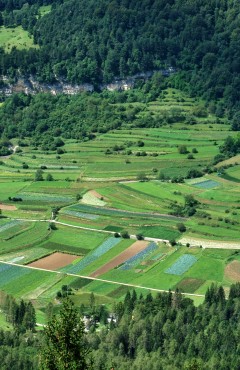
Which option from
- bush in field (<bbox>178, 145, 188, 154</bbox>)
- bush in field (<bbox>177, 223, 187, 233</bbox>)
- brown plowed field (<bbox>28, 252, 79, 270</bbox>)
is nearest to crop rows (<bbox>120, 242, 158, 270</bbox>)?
bush in field (<bbox>177, 223, 187, 233</bbox>)

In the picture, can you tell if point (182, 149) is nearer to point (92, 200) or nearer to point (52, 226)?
point (92, 200)

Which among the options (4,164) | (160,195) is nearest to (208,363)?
(160,195)

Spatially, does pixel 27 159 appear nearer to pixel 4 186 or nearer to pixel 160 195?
pixel 4 186

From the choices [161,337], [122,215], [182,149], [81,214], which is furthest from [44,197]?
[161,337]

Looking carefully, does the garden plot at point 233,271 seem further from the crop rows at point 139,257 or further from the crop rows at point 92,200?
the crop rows at point 92,200

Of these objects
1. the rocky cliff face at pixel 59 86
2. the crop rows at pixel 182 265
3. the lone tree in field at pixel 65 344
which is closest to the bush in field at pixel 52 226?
the crop rows at pixel 182 265

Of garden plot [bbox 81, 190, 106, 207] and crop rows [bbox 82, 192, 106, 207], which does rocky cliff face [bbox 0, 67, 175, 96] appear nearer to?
garden plot [bbox 81, 190, 106, 207]
